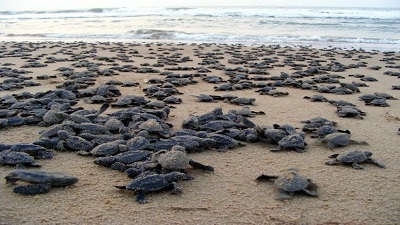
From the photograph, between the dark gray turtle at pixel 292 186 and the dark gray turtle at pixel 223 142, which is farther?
the dark gray turtle at pixel 223 142

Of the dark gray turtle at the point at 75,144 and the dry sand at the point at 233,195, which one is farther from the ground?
the dry sand at the point at 233,195

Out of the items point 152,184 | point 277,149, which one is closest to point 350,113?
point 277,149

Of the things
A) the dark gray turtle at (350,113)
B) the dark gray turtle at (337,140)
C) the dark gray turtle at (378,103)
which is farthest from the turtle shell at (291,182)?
the dark gray turtle at (378,103)

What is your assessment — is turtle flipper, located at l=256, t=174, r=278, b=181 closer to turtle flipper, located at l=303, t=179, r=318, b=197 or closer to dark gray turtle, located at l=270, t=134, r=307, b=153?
turtle flipper, located at l=303, t=179, r=318, b=197

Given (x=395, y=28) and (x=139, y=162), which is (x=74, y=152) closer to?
(x=139, y=162)

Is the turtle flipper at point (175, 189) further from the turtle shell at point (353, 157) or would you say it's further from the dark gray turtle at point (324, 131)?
the dark gray turtle at point (324, 131)

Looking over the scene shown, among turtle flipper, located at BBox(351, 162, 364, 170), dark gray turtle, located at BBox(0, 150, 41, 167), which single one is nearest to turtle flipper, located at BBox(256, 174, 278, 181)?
turtle flipper, located at BBox(351, 162, 364, 170)

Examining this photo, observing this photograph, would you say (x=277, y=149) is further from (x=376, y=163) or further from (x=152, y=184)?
(x=152, y=184)
